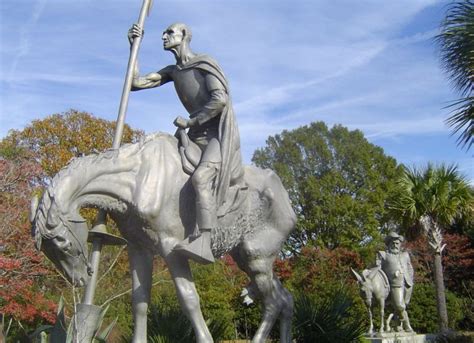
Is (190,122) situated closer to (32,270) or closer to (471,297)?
(32,270)

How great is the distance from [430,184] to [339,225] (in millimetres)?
13510

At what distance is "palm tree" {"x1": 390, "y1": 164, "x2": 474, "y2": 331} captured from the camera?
17688 millimetres

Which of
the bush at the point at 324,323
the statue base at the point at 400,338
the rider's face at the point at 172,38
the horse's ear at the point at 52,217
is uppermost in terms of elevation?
the rider's face at the point at 172,38

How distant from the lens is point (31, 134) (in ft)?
81.8

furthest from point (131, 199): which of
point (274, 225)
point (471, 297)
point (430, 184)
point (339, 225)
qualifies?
point (339, 225)

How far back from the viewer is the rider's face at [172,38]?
5223 millimetres

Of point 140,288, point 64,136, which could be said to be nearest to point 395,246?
point 140,288

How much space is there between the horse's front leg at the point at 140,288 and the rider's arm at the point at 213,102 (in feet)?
4.19

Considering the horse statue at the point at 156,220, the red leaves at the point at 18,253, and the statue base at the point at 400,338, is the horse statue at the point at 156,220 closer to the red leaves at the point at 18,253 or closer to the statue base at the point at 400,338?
the statue base at the point at 400,338

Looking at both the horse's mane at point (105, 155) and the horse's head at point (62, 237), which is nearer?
the horse's head at point (62, 237)

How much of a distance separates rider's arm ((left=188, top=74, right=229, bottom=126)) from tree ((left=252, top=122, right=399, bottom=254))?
2650cm

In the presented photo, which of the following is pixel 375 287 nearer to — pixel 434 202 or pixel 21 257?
pixel 434 202

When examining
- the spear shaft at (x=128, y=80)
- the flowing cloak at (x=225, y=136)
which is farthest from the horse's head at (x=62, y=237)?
the flowing cloak at (x=225, y=136)

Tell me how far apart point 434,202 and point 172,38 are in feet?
46.8
